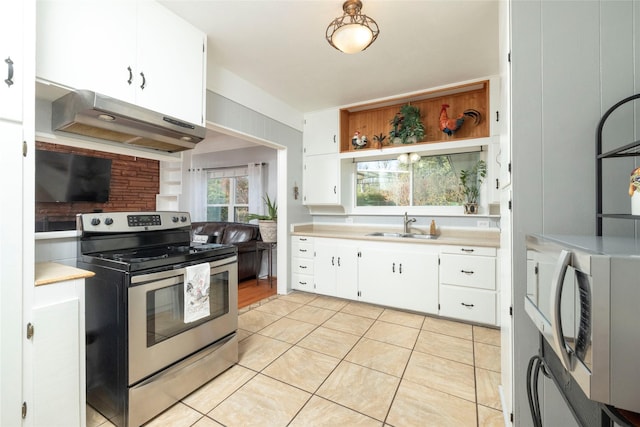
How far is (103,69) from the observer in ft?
5.40

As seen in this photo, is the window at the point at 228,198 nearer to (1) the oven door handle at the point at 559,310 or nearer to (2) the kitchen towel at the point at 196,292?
(2) the kitchen towel at the point at 196,292

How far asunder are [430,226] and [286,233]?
6.09 ft

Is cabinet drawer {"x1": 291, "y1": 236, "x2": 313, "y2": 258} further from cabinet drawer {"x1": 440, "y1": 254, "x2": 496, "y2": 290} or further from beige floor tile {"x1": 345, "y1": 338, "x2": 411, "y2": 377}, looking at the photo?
cabinet drawer {"x1": 440, "y1": 254, "x2": 496, "y2": 290}

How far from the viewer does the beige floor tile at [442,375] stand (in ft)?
Answer: 5.89

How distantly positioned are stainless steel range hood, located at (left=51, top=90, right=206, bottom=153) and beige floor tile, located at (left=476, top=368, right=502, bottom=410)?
8.38ft

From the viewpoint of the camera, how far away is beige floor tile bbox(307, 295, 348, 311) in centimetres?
329

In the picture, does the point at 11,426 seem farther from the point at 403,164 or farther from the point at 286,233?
the point at 403,164

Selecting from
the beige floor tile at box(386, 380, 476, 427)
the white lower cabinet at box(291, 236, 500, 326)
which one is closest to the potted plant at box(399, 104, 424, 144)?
the white lower cabinet at box(291, 236, 500, 326)

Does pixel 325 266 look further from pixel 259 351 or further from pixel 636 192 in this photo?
pixel 636 192

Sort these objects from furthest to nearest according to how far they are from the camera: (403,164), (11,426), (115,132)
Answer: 1. (403,164)
2. (115,132)
3. (11,426)

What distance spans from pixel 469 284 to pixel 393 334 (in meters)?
0.94

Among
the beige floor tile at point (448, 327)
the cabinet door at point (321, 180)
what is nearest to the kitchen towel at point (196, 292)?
the beige floor tile at point (448, 327)

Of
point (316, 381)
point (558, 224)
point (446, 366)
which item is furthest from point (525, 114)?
point (316, 381)

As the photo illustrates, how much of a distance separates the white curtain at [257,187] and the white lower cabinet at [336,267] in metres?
1.98
